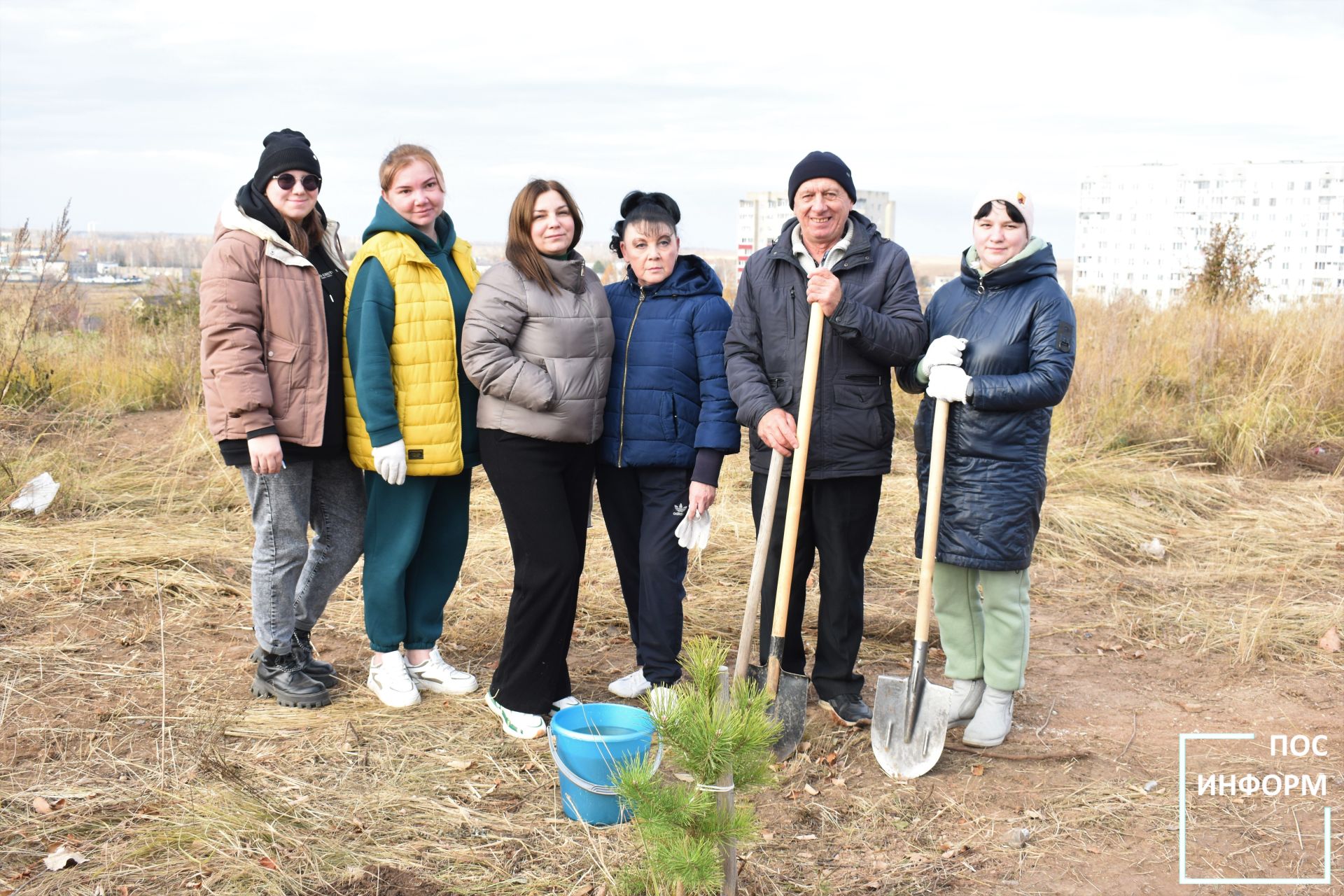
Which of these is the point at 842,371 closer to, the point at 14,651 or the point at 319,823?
the point at 319,823

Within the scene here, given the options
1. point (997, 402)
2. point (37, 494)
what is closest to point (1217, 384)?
point (997, 402)

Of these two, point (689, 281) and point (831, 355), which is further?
point (689, 281)

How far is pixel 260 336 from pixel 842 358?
6.55 feet

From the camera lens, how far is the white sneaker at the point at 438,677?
163 inches

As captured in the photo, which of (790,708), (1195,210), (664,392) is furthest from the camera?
(1195,210)

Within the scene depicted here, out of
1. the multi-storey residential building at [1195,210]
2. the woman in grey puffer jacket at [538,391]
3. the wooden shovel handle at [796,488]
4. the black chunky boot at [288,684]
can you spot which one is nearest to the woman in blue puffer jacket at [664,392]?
the woman in grey puffer jacket at [538,391]

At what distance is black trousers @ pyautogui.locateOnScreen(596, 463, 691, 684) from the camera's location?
3.82m

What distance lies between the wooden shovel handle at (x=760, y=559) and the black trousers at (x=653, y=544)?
14.5 inches

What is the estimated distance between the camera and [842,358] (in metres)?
3.58

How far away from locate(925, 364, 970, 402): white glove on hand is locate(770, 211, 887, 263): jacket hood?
489mm

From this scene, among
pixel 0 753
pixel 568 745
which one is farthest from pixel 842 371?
pixel 0 753

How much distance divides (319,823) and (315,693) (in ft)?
3.10

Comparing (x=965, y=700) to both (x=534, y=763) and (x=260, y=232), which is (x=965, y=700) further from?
(x=260, y=232)

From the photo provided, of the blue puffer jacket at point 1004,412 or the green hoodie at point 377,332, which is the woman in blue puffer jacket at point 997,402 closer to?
the blue puffer jacket at point 1004,412
